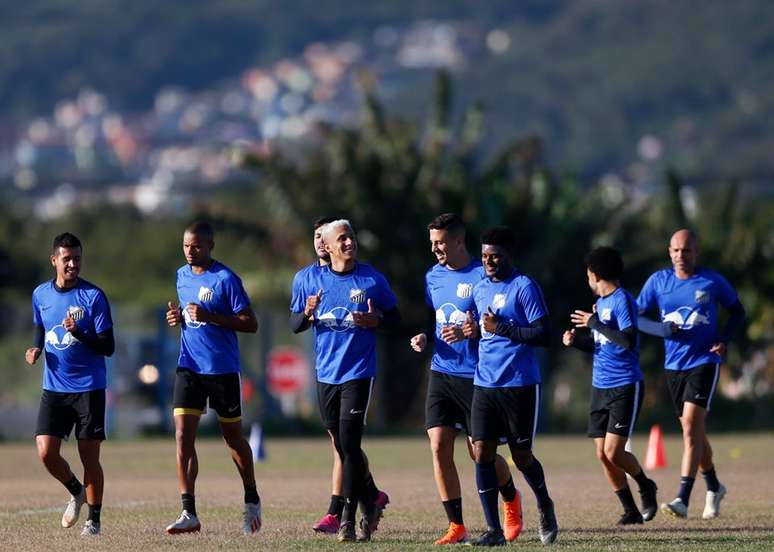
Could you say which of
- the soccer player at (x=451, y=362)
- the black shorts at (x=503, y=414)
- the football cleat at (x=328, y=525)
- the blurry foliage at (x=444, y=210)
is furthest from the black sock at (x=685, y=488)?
the blurry foliage at (x=444, y=210)

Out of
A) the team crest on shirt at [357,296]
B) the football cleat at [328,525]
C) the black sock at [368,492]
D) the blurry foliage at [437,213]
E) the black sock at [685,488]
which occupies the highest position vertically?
the blurry foliage at [437,213]

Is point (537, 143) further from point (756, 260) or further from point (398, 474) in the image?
point (398, 474)

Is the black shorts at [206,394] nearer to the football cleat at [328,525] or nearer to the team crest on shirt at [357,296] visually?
the football cleat at [328,525]

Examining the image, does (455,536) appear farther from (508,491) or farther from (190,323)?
(190,323)

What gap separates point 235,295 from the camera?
1298 centimetres

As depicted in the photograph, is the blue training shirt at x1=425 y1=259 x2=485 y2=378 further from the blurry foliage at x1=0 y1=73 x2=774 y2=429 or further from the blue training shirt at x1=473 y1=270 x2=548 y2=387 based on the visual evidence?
the blurry foliage at x1=0 y1=73 x2=774 y2=429

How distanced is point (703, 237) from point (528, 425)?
30.4 meters

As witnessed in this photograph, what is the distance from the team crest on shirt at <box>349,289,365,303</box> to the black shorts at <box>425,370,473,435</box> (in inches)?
27.9

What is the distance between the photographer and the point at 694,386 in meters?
14.8

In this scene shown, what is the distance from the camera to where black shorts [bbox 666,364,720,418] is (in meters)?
14.7

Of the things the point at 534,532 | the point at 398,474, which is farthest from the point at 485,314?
the point at 398,474

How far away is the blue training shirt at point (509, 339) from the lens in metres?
12.1

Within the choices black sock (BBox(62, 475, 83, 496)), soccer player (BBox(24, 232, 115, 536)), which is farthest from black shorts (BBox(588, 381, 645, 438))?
black sock (BBox(62, 475, 83, 496))

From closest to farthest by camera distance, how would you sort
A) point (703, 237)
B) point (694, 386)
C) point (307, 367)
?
point (694, 386) → point (307, 367) → point (703, 237)
